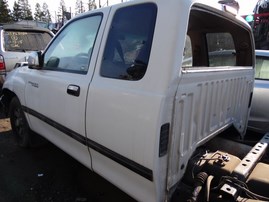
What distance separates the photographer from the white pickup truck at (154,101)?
6.13ft

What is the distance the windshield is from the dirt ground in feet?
10.9

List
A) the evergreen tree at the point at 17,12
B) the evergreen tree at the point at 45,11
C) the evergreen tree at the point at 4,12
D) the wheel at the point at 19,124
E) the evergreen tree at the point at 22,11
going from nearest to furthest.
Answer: the wheel at the point at 19,124
the evergreen tree at the point at 4,12
the evergreen tree at the point at 17,12
the evergreen tree at the point at 22,11
the evergreen tree at the point at 45,11

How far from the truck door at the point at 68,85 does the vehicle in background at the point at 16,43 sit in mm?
3402

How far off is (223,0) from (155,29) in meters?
1.21

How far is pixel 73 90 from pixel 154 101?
3.52 feet

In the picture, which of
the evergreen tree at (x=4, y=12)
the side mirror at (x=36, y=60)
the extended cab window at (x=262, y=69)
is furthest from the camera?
the evergreen tree at (x=4, y=12)

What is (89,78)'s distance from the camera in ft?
Result: 8.25

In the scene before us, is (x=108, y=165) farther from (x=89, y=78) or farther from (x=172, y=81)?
(x=172, y=81)

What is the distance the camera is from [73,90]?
2.63 m

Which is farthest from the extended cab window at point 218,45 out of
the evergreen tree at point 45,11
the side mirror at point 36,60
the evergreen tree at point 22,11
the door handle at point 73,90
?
the evergreen tree at point 45,11

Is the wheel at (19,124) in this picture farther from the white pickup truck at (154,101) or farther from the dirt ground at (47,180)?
the white pickup truck at (154,101)

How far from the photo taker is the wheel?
4.17 m

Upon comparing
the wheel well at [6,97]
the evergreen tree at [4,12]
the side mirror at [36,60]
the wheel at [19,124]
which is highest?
the evergreen tree at [4,12]

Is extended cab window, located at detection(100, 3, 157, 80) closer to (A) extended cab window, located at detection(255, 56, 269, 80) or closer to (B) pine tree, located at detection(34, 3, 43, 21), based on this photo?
(A) extended cab window, located at detection(255, 56, 269, 80)
